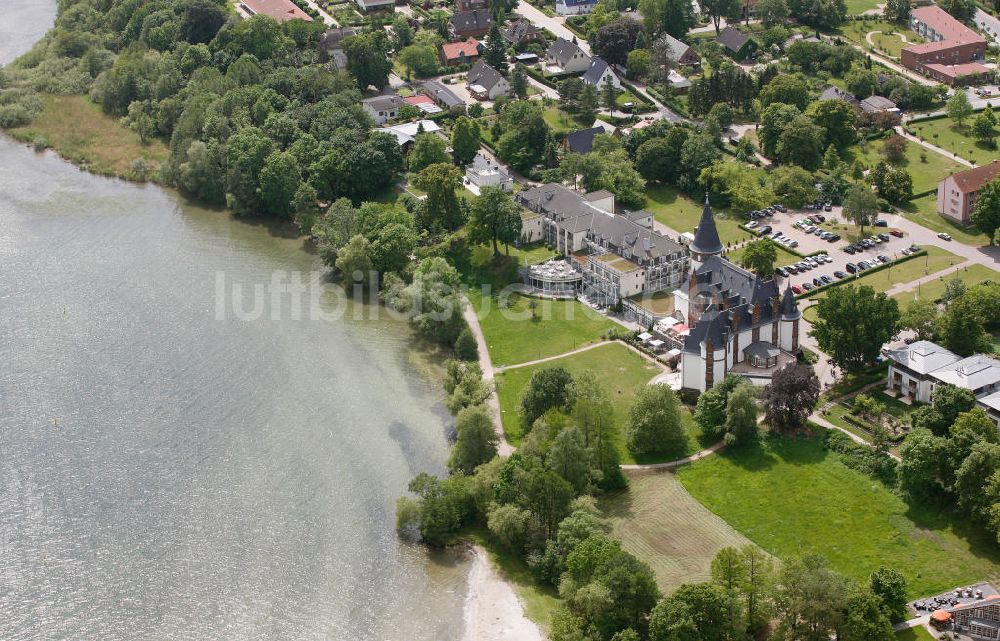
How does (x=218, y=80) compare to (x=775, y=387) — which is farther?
(x=218, y=80)

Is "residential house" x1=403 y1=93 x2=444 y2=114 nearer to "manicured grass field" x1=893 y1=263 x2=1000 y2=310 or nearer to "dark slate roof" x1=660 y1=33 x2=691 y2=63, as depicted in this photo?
"dark slate roof" x1=660 y1=33 x2=691 y2=63

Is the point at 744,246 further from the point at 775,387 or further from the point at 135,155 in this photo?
A: the point at 135,155

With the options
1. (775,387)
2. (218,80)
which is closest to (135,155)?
(218,80)

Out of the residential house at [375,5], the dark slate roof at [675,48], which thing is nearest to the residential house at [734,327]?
the dark slate roof at [675,48]

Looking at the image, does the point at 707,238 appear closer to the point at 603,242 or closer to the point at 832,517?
the point at 603,242

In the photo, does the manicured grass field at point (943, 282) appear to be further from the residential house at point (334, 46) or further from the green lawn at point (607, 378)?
the residential house at point (334, 46)

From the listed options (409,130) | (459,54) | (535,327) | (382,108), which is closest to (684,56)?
(459,54)

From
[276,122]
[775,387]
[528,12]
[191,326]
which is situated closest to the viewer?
[775,387]
